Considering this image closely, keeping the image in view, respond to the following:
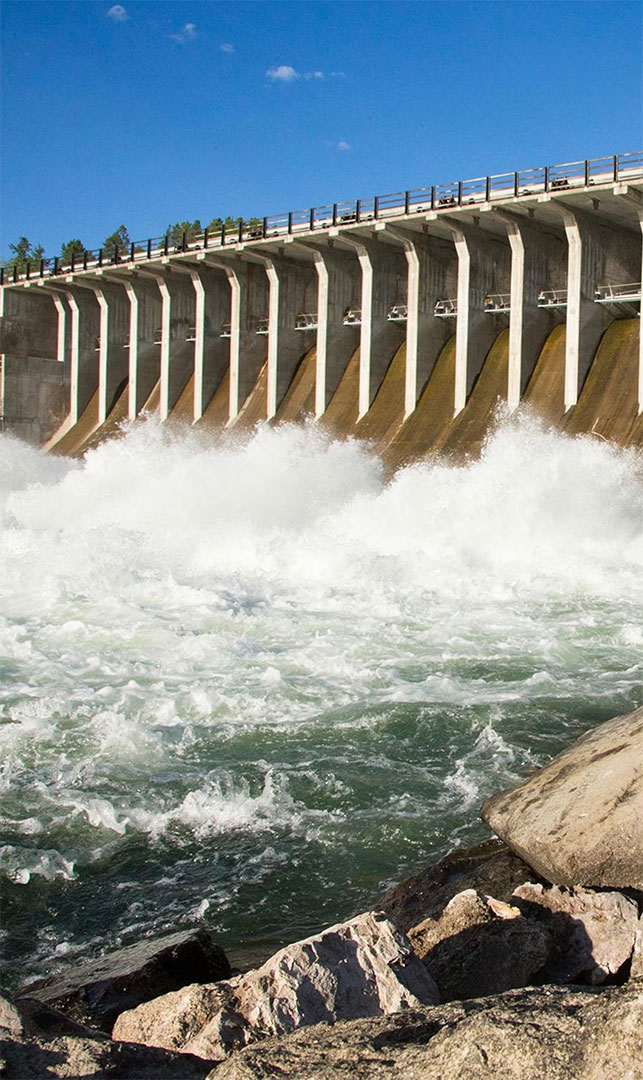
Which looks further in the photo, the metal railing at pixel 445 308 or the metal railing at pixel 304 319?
the metal railing at pixel 304 319

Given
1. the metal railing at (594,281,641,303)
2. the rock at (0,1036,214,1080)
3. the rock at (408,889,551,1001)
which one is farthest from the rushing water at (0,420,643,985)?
the metal railing at (594,281,641,303)

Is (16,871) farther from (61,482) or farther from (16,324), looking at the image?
(16,324)

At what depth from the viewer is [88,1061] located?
13.0 ft

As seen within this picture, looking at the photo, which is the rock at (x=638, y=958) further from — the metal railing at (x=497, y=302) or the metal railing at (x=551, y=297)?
the metal railing at (x=497, y=302)

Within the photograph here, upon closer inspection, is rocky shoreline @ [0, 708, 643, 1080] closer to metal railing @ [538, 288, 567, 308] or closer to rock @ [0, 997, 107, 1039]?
rock @ [0, 997, 107, 1039]

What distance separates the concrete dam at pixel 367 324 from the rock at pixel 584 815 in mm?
20771

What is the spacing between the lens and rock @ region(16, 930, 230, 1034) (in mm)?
5105

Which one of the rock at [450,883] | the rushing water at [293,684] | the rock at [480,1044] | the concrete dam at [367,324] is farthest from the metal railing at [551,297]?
the rock at [480,1044]

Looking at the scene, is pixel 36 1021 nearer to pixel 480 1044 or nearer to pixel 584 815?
pixel 480 1044

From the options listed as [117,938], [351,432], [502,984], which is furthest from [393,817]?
[351,432]

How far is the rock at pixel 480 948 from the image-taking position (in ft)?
16.8

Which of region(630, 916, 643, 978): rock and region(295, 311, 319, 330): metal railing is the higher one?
region(295, 311, 319, 330): metal railing

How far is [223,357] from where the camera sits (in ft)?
142

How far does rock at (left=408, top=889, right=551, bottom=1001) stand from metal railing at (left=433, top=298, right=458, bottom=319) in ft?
102
